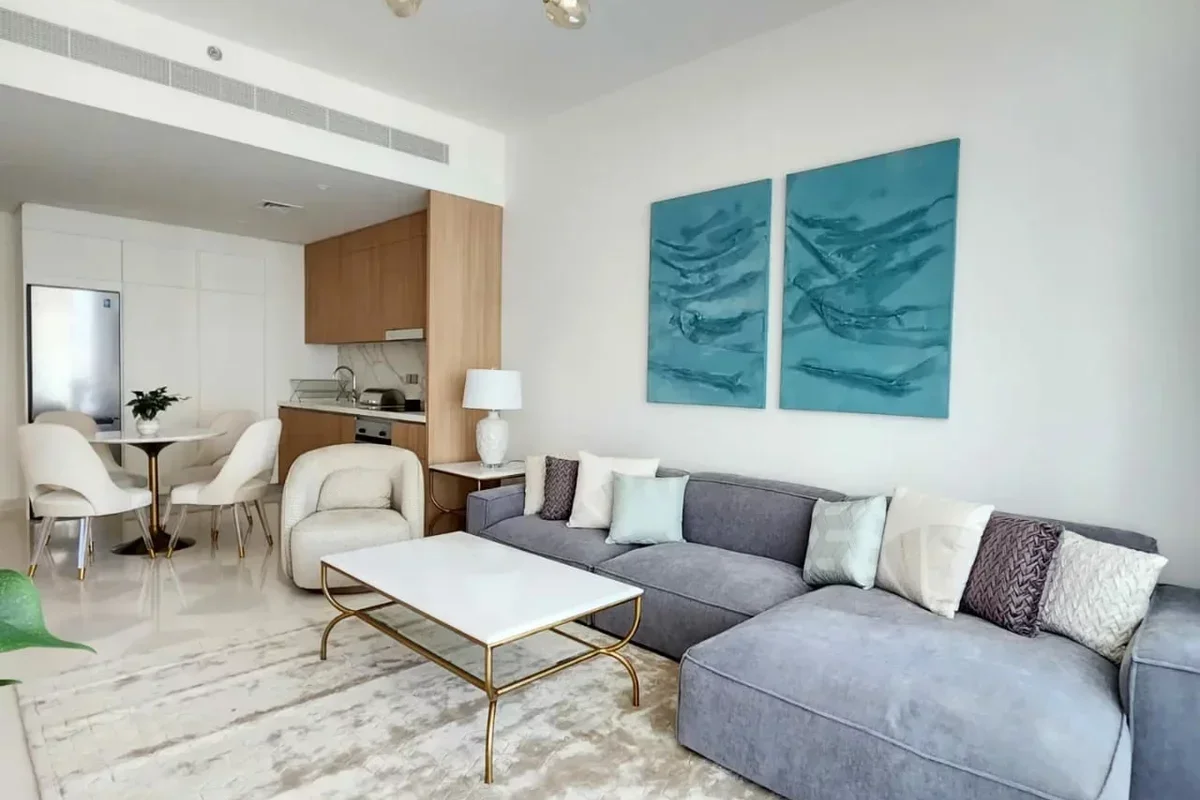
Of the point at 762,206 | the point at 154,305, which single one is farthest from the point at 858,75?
the point at 154,305

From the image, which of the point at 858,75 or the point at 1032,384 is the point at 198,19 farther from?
the point at 1032,384

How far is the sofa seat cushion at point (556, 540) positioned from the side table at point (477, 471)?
49cm

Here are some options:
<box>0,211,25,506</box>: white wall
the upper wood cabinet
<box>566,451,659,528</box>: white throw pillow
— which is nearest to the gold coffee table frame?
<box>566,451,659,528</box>: white throw pillow

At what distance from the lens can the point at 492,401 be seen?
423 centimetres

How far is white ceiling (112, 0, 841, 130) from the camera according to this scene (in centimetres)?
317

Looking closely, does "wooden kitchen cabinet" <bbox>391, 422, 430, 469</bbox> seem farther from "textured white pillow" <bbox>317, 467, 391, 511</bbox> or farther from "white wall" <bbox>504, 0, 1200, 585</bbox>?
"white wall" <bbox>504, 0, 1200, 585</bbox>

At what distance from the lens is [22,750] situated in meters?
2.11

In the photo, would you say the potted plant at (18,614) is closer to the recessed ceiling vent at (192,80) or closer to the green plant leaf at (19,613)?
the green plant leaf at (19,613)

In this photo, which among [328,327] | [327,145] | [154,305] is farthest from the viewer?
[328,327]

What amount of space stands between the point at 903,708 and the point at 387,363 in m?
5.33

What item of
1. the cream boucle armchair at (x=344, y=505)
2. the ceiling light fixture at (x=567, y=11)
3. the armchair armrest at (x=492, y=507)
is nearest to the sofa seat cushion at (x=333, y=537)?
the cream boucle armchair at (x=344, y=505)

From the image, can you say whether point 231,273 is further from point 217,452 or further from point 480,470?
point 480,470

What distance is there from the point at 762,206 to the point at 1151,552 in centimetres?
212

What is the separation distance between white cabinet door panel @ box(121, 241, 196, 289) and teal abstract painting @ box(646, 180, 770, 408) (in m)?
4.38
